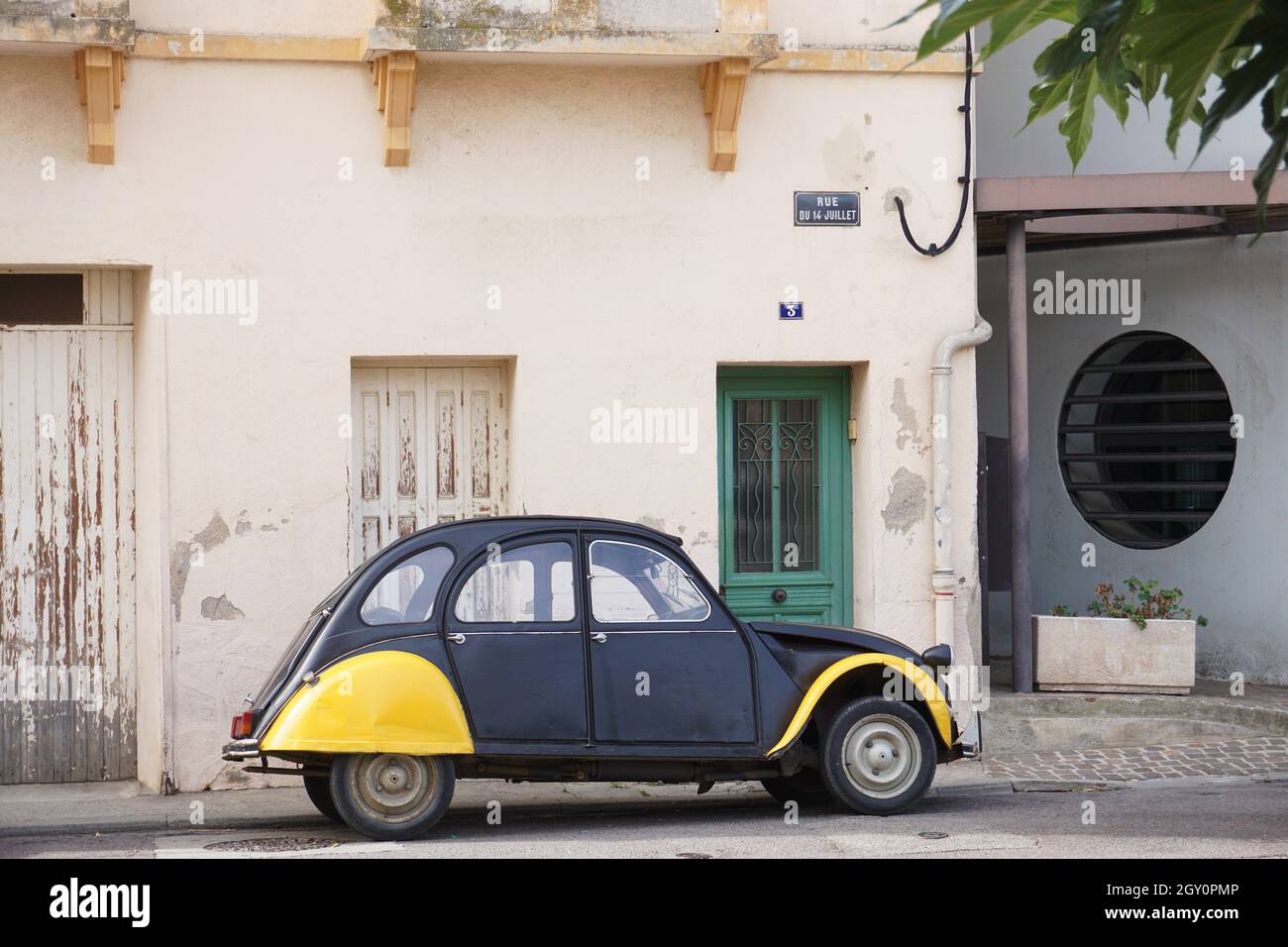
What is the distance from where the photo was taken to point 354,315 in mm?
10438

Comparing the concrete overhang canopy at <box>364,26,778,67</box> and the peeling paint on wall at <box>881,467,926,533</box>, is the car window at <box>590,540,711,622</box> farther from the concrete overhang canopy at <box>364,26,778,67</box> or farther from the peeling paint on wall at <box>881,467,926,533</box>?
the concrete overhang canopy at <box>364,26,778,67</box>

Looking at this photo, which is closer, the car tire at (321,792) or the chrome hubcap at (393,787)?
the chrome hubcap at (393,787)

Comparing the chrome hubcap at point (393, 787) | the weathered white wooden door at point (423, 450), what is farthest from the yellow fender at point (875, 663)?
the weathered white wooden door at point (423, 450)

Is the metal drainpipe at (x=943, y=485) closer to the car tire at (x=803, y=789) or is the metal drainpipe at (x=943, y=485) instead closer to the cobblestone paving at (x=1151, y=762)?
the cobblestone paving at (x=1151, y=762)

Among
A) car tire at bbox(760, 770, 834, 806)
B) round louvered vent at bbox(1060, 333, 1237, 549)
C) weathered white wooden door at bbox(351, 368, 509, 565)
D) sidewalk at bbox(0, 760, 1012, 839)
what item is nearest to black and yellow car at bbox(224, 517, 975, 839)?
car tire at bbox(760, 770, 834, 806)

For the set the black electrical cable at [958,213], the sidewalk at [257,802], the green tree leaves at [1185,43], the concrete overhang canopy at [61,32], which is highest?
the concrete overhang canopy at [61,32]

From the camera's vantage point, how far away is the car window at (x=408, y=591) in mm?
8102

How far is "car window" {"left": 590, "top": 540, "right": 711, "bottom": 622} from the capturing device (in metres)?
8.36

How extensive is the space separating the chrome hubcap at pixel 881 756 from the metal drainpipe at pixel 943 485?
2.43 meters

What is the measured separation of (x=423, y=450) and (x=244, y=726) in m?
3.30

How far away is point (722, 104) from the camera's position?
10.7 metres

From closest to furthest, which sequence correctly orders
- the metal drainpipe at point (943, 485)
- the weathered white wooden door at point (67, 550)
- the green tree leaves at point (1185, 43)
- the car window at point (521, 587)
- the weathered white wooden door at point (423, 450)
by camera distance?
the green tree leaves at point (1185, 43)
the car window at point (521, 587)
the weathered white wooden door at point (67, 550)
the weathered white wooden door at point (423, 450)
the metal drainpipe at point (943, 485)

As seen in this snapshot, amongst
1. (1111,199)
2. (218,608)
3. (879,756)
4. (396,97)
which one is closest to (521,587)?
(879,756)

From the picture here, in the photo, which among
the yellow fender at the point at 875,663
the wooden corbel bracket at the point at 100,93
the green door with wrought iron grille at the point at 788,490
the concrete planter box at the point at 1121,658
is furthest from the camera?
the concrete planter box at the point at 1121,658
